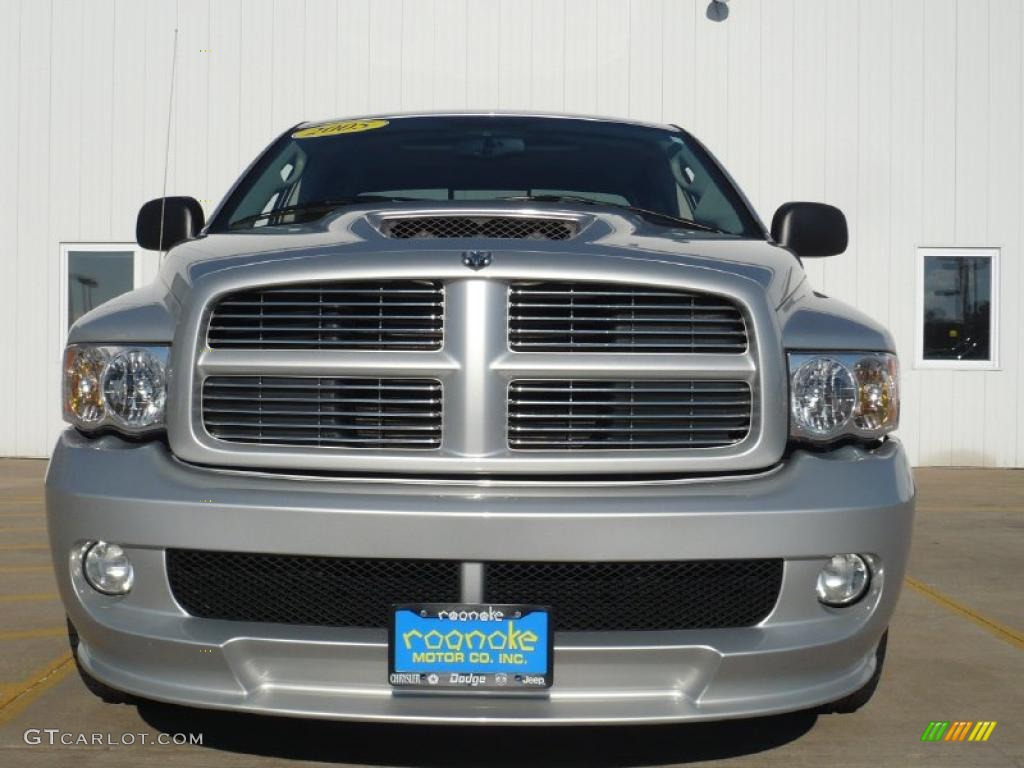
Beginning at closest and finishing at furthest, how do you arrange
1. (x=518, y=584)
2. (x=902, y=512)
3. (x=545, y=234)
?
(x=518, y=584) → (x=902, y=512) → (x=545, y=234)

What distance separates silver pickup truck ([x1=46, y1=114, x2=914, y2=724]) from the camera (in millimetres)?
2729

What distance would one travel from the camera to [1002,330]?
39.2ft

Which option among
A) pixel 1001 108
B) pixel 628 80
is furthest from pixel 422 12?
pixel 1001 108

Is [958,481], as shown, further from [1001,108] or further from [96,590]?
[96,590]

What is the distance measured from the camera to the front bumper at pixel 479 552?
271 centimetres

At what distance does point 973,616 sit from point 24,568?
444cm

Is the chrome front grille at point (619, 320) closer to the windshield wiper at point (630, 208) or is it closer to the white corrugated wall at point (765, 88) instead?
the windshield wiper at point (630, 208)

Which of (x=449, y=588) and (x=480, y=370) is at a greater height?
(x=480, y=370)

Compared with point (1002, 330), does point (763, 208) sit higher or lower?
higher

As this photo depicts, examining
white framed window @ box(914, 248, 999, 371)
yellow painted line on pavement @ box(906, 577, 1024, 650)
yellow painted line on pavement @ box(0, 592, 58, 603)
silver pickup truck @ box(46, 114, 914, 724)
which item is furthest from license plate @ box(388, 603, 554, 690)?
white framed window @ box(914, 248, 999, 371)

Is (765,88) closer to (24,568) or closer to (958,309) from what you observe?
(958,309)

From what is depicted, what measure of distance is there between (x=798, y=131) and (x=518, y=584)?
389 inches

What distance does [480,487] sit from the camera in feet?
9.32

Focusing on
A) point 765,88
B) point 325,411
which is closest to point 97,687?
point 325,411
